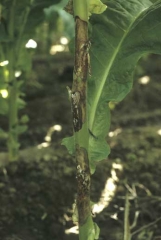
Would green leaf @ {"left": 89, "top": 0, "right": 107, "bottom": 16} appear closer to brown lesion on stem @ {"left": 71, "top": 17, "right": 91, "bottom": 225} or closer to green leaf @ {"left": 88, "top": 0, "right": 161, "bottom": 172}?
brown lesion on stem @ {"left": 71, "top": 17, "right": 91, "bottom": 225}

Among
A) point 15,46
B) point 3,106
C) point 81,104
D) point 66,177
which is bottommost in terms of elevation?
point 81,104

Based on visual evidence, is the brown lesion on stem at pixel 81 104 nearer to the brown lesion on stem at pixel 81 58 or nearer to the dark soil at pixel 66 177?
the brown lesion on stem at pixel 81 58

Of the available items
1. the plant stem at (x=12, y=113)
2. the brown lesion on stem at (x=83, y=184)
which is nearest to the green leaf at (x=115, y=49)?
the brown lesion on stem at (x=83, y=184)

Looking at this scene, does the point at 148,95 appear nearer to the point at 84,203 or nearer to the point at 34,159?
the point at 34,159

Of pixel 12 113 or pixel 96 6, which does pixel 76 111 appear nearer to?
pixel 96 6

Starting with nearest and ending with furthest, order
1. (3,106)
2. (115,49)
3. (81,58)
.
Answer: (81,58) → (115,49) → (3,106)

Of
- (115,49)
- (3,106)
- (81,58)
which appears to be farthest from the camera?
(3,106)

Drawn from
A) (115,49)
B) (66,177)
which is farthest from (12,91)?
(115,49)
